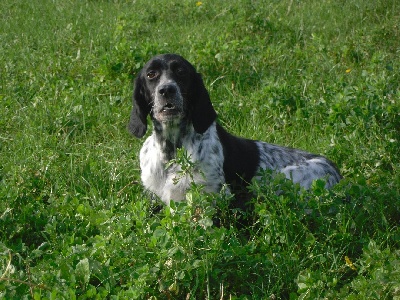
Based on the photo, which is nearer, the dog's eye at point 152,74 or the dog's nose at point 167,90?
the dog's nose at point 167,90

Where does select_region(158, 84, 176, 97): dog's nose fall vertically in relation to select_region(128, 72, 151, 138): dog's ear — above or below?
above

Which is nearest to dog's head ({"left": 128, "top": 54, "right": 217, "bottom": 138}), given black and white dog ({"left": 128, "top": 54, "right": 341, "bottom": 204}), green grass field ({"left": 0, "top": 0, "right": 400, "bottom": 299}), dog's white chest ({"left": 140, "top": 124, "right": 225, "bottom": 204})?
black and white dog ({"left": 128, "top": 54, "right": 341, "bottom": 204})

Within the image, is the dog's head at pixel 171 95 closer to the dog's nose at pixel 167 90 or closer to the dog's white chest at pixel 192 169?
the dog's nose at pixel 167 90

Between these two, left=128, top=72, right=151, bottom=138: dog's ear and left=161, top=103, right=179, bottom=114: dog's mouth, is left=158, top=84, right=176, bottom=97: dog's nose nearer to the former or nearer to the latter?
left=161, top=103, right=179, bottom=114: dog's mouth

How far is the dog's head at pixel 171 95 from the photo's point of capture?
4824 millimetres

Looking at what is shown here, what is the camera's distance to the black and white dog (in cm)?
483

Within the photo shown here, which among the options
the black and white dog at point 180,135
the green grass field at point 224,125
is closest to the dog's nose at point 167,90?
the black and white dog at point 180,135

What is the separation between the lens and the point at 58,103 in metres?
6.55

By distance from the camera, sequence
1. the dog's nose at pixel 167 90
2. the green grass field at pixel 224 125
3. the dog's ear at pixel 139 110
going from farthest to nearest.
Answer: the dog's ear at pixel 139 110 < the dog's nose at pixel 167 90 < the green grass field at pixel 224 125

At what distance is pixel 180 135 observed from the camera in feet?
16.4

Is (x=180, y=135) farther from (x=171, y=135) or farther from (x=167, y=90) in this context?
(x=167, y=90)

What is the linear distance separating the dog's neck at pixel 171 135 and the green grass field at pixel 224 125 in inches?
14.7

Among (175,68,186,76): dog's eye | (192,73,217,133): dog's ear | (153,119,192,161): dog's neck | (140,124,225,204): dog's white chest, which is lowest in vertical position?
(140,124,225,204): dog's white chest

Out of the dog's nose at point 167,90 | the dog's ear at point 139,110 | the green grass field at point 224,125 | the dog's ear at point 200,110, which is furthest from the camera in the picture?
the dog's ear at point 139,110
